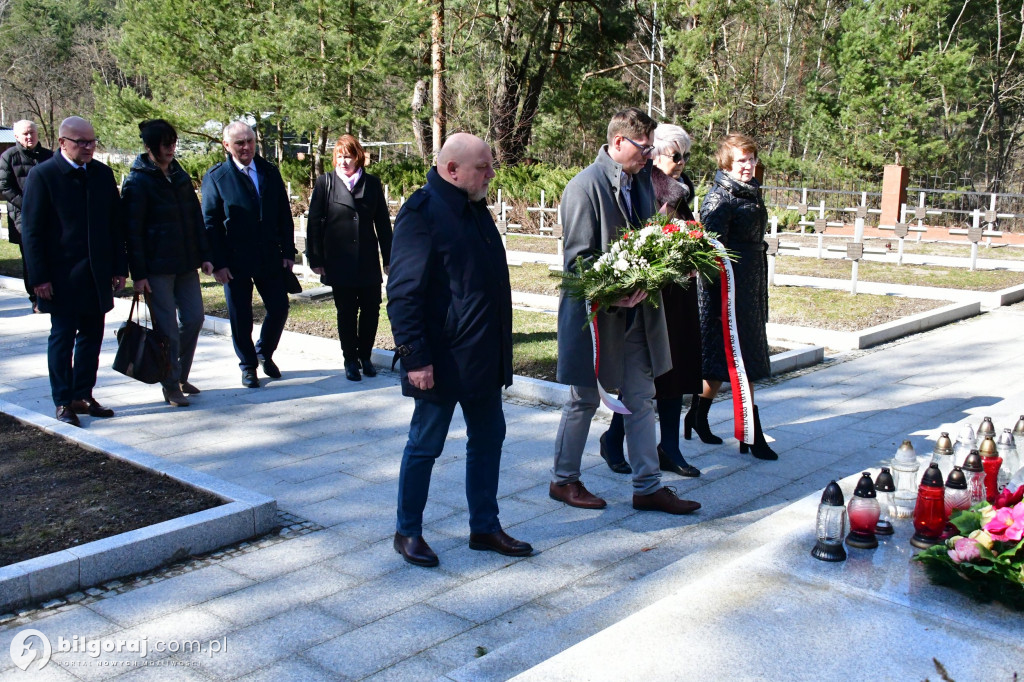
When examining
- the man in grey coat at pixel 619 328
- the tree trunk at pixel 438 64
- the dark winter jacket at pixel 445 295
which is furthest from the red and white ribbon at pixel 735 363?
the tree trunk at pixel 438 64

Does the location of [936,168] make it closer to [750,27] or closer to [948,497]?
[750,27]

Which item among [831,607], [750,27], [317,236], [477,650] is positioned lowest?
[477,650]

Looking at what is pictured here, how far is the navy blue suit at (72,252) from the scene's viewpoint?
638 cm

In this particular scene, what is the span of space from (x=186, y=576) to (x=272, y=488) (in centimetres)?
120

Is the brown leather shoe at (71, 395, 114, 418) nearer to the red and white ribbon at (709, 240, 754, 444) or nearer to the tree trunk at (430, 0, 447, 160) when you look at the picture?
the red and white ribbon at (709, 240, 754, 444)

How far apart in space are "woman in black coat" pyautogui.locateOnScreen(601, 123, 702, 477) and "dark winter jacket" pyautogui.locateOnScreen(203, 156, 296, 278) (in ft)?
11.0

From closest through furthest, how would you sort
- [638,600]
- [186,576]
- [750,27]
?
[638,600], [186,576], [750,27]

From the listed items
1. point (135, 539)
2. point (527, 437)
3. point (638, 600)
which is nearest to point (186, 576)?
point (135, 539)

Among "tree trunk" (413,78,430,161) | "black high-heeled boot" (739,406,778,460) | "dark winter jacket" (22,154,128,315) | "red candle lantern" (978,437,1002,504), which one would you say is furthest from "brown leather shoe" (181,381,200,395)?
"tree trunk" (413,78,430,161)

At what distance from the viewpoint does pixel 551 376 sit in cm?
798

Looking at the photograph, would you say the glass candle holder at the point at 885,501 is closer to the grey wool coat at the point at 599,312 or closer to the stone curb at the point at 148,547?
the grey wool coat at the point at 599,312

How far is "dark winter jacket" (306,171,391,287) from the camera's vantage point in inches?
314

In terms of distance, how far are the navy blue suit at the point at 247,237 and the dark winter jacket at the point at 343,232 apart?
9.4 inches
